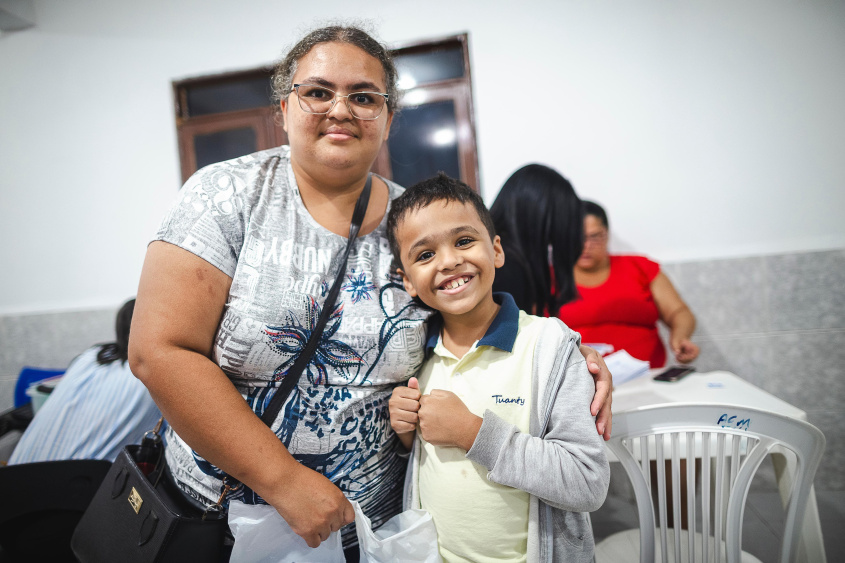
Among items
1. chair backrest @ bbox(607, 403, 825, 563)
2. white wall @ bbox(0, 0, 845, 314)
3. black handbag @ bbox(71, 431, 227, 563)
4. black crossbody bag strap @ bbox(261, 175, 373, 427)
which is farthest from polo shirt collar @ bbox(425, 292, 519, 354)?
white wall @ bbox(0, 0, 845, 314)

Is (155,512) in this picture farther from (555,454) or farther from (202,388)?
(555,454)

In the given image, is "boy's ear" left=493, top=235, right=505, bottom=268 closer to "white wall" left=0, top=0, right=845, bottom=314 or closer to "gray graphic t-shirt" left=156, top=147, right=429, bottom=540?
"gray graphic t-shirt" left=156, top=147, right=429, bottom=540

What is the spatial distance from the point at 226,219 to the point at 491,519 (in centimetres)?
85

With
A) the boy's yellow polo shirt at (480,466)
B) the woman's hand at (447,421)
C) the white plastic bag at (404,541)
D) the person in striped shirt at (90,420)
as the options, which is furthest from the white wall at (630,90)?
the white plastic bag at (404,541)

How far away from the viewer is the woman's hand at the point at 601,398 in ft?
3.03

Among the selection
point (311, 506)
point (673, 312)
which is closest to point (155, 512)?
point (311, 506)

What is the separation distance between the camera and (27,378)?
2814 mm

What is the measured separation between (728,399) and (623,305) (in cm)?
92

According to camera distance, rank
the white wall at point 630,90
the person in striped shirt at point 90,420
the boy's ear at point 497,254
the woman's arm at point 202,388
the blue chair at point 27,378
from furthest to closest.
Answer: the blue chair at point 27,378 < the white wall at point 630,90 < the person in striped shirt at point 90,420 < the boy's ear at point 497,254 < the woman's arm at point 202,388

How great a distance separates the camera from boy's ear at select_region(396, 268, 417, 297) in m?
1.04

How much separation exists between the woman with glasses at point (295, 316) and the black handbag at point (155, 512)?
0.09 feet

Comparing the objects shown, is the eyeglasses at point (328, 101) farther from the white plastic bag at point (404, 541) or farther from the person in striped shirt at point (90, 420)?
the person in striped shirt at point (90, 420)

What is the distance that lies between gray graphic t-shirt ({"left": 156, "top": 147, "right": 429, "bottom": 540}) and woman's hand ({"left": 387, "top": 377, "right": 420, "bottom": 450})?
1.7 inches

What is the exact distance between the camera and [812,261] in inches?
96.7
